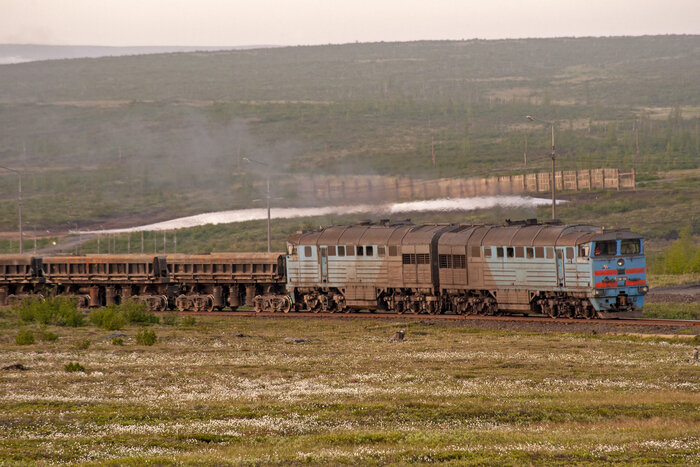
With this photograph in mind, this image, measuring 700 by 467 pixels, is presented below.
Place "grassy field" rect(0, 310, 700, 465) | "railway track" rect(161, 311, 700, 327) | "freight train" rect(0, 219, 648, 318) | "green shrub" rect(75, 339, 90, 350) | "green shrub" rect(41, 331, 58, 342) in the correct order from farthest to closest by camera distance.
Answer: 1. "freight train" rect(0, 219, 648, 318)
2. "railway track" rect(161, 311, 700, 327)
3. "green shrub" rect(41, 331, 58, 342)
4. "green shrub" rect(75, 339, 90, 350)
5. "grassy field" rect(0, 310, 700, 465)

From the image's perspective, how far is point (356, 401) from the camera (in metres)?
24.6

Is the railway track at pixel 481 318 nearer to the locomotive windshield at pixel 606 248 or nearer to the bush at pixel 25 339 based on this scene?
the locomotive windshield at pixel 606 248

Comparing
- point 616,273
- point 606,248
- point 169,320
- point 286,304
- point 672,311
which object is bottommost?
point 672,311

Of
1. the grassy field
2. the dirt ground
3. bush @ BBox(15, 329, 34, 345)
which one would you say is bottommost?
the grassy field

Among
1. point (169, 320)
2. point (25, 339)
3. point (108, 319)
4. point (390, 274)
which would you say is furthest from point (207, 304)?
point (25, 339)

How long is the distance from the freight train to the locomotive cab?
49mm

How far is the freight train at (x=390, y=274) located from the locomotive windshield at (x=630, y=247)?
5 cm

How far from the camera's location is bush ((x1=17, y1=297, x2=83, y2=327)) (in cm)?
5028

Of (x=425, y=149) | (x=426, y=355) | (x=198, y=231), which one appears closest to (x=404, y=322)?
(x=426, y=355)

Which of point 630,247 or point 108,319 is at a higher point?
point 630,247

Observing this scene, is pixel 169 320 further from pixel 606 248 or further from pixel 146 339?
pixel 606 248

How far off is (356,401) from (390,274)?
2849 cm

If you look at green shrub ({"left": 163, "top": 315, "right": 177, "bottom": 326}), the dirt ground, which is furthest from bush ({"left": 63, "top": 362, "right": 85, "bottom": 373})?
the dirt ground

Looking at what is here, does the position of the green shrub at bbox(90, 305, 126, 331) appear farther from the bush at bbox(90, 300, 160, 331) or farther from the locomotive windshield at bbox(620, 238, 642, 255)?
the locomotive windshield at bbox(620, 238, 642, 255)
